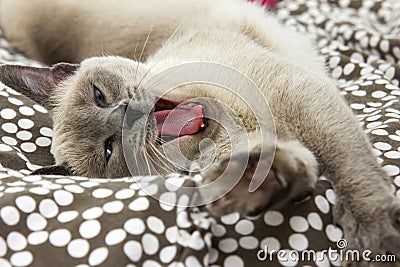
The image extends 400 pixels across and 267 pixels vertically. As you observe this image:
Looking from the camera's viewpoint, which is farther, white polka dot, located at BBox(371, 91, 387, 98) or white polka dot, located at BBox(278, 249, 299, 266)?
white polka dot, located at BBox(371, 91, 387, 98)

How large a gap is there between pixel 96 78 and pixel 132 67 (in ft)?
0.41

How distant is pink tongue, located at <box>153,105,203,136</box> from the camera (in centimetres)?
135

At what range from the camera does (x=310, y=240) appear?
1.04m

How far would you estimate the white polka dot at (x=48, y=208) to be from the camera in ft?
3.51

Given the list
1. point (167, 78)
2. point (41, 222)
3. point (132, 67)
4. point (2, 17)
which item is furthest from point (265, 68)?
point (2, 17)

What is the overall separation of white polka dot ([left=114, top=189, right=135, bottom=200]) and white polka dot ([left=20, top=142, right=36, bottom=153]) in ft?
1.85

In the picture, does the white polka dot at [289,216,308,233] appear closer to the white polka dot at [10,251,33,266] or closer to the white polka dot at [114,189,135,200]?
the white polka dot at [114,189,135,200]

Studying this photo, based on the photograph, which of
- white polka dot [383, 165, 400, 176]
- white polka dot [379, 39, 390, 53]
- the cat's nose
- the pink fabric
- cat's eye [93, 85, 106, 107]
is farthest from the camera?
the pink fabric

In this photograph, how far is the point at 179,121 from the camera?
1.37m

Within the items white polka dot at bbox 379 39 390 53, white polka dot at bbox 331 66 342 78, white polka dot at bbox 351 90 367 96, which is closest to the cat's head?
white polka dot at bbox 351 90 367 96

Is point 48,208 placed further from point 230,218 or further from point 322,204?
point 322,204

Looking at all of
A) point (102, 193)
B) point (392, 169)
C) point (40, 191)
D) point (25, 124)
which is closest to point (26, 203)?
point (40, 191)

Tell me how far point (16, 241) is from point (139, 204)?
9.1 inches

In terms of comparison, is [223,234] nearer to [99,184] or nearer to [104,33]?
[99,184]
